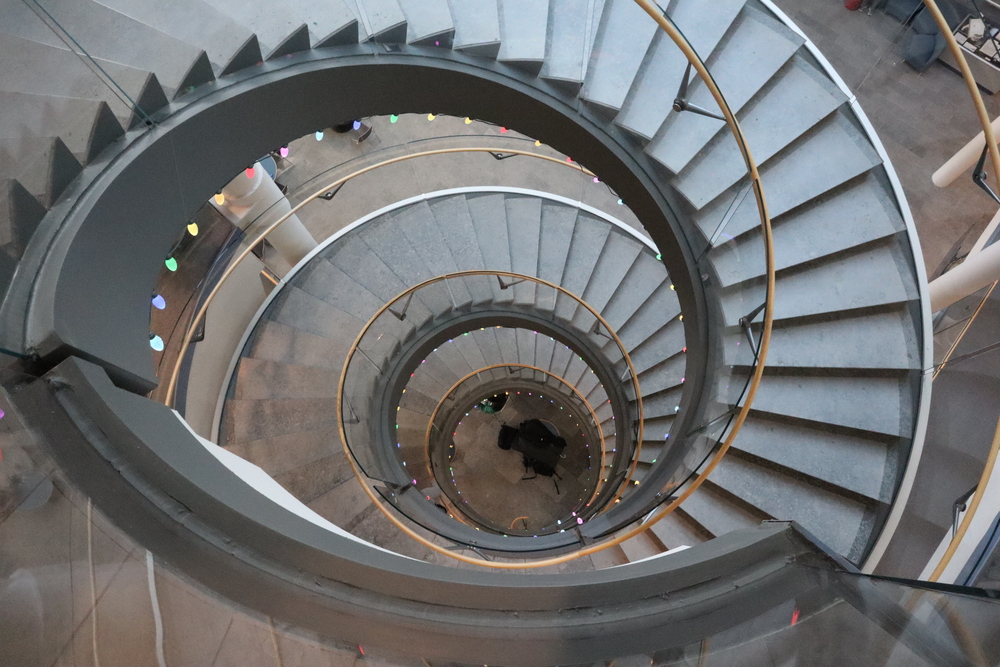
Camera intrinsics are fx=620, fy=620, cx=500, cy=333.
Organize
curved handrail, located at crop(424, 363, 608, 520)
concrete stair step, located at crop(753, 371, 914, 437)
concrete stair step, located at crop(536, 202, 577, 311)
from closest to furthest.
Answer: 1. concrete stair step, located at crop(753, 371, 914, 437)
2. concrete stair step, located at crop(536, 202, 577, 311)
3. curved handrail, located at crop(424, 363, 608, 520)

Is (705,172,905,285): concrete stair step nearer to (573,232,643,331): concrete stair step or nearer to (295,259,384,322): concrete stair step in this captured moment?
(573,232,643,331): concrete stair step

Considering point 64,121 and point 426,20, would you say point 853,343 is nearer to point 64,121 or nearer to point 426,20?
point 426,20

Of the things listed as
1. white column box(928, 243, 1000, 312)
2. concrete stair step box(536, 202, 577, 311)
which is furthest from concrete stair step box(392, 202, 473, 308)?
white column box(928, 243, 1000, 312)

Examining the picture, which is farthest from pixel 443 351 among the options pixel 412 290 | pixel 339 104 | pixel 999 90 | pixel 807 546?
pixel 999 90

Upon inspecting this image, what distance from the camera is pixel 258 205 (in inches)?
265

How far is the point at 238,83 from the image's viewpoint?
14.8ft

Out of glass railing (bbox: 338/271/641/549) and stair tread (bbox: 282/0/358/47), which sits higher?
stair tread (bbox: 282/0/358/47)

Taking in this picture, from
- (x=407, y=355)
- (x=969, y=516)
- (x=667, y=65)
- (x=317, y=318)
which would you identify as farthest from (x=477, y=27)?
(x=969, y=516)

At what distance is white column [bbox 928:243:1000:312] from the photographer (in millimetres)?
4953

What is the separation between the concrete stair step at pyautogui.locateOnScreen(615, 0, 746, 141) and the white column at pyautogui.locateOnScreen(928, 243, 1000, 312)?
2771 millimetres

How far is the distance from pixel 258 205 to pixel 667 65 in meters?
4.39

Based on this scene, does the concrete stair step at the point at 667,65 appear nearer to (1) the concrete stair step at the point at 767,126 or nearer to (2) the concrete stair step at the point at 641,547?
(1) the concrete stair step at the point at 767,126

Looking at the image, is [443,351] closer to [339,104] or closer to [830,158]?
[339,104]

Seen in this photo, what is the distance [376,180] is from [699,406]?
5.41m
